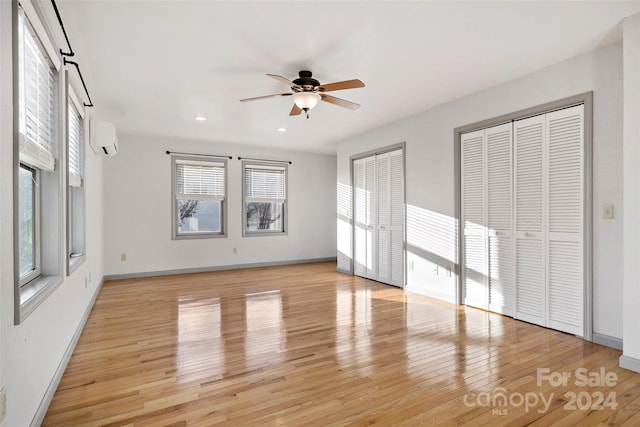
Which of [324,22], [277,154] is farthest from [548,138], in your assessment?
[277,154]

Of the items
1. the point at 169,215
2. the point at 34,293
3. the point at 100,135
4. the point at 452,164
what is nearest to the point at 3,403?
the point at 34,293

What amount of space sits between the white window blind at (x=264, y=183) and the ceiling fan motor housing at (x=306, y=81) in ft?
13.4

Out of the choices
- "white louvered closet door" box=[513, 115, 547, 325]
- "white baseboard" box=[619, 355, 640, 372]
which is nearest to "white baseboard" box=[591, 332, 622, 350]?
"white baseboard" box=[619, 355, 640, 372]

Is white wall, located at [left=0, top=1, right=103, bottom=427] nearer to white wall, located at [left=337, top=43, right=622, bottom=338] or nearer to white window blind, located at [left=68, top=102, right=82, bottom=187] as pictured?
white window blind, located at [left=68, top=102, right=82, bottom=187]

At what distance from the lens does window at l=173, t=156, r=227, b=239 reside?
21.5ft

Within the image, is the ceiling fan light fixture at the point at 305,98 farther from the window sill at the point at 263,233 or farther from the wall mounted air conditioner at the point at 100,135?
the window sill at the point at 263,233

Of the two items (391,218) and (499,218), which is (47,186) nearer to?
(499,218)

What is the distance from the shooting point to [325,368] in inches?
98.6

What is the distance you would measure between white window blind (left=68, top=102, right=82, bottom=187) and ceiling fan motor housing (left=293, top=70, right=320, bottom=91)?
202 cm

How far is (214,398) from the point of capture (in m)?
2.11

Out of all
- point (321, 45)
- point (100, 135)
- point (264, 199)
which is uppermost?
point (321, 45)

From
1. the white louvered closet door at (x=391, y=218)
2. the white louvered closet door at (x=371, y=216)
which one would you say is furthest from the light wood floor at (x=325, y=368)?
the white louvered closet door at (x=371, y=216)

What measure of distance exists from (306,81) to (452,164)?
218 centimetres

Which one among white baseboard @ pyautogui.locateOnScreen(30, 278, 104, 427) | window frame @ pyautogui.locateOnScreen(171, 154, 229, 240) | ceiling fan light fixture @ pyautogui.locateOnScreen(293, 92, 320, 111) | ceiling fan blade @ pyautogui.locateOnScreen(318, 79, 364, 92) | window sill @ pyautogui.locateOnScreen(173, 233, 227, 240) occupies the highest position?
ceiling fan blade @ pyautogui.locateOnScreen(318, 79, 364, 92)
